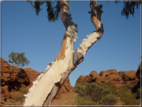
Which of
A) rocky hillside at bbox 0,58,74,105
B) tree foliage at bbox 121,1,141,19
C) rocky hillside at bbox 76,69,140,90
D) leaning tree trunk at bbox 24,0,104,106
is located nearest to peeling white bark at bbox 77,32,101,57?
leaning tree trunk at bbox 24,0,104,106

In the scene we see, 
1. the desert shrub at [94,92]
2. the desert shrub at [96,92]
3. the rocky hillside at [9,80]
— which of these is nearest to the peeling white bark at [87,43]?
the rocky hillside at [9,80]

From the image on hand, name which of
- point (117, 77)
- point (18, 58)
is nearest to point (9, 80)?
point (18, 58)

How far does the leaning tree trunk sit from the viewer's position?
2.23 m

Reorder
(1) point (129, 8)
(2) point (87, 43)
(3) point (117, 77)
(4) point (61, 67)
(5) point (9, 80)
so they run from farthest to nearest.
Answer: (3) point (117, 77) → (5) point (9, 80) → (1) point (129, 8) → (2) point (87, 43) → (4) point (61, 67)

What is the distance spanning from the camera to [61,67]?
2.54 m

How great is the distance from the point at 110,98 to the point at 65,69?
369 inches

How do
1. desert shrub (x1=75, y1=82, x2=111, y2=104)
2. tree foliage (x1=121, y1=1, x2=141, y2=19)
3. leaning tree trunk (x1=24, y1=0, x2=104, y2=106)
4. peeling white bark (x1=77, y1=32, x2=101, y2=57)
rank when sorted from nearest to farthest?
leaning tree trunk (x1=24, y1=0, x2=104, y2=106) → peeling white bark (x1=77, y1=32, x2=101, y2=57) → tree foliage (x1=121, y1=1, x2=141, y2=19) → desert shrub (x1=75, y1=82, x2=111, y2=104)

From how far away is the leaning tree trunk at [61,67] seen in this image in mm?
2230

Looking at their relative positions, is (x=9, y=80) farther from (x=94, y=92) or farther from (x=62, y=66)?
(x=62, y=66)

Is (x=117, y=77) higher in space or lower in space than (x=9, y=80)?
lower

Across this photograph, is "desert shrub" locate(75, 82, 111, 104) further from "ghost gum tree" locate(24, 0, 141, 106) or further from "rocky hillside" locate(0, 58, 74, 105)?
"ghost gum tree" locate(24, 0, 141, 106)

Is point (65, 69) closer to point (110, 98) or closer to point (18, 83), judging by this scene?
point (110, 98)

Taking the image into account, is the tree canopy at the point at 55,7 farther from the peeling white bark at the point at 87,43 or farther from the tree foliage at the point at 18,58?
the tree foliage at the point at 18,58

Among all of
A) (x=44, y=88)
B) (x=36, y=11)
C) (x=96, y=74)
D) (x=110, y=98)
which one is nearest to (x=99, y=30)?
(x=44, y=88)
